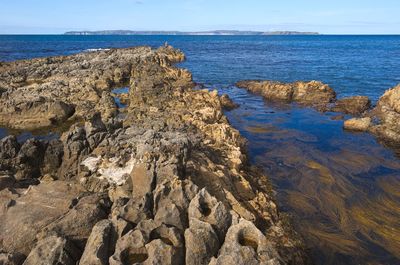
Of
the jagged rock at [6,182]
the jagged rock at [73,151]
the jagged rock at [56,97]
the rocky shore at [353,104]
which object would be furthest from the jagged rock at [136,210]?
the rocky shore at [353,104]

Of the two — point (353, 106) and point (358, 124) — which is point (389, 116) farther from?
point (353, 106)

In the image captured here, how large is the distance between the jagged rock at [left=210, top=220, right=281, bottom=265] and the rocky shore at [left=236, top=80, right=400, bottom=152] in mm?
18083

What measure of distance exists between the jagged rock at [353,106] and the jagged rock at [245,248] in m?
26.3

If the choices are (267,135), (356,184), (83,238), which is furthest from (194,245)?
(267,135)

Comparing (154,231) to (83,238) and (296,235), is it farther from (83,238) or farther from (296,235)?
(296,235)

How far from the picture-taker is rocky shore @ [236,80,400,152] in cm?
2637

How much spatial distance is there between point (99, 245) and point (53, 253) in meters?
1.08

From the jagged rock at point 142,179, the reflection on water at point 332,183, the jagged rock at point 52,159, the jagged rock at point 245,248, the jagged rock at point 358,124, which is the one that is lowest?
the reflection on water at point 332,183

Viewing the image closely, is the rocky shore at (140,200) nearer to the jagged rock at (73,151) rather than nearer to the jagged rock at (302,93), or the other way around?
the jagged rock at (73,151)

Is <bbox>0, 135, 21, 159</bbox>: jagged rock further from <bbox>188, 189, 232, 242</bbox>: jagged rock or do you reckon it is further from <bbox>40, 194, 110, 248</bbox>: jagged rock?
<bbox>188, 189, 232, 242</bbox>: jagged rock

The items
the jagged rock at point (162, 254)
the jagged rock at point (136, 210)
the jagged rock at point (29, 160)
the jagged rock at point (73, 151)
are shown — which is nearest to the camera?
the jagged rock at point (162, 254)

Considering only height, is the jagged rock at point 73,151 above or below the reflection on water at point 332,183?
above

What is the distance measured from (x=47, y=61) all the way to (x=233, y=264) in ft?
221

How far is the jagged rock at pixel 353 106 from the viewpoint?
108 feet
